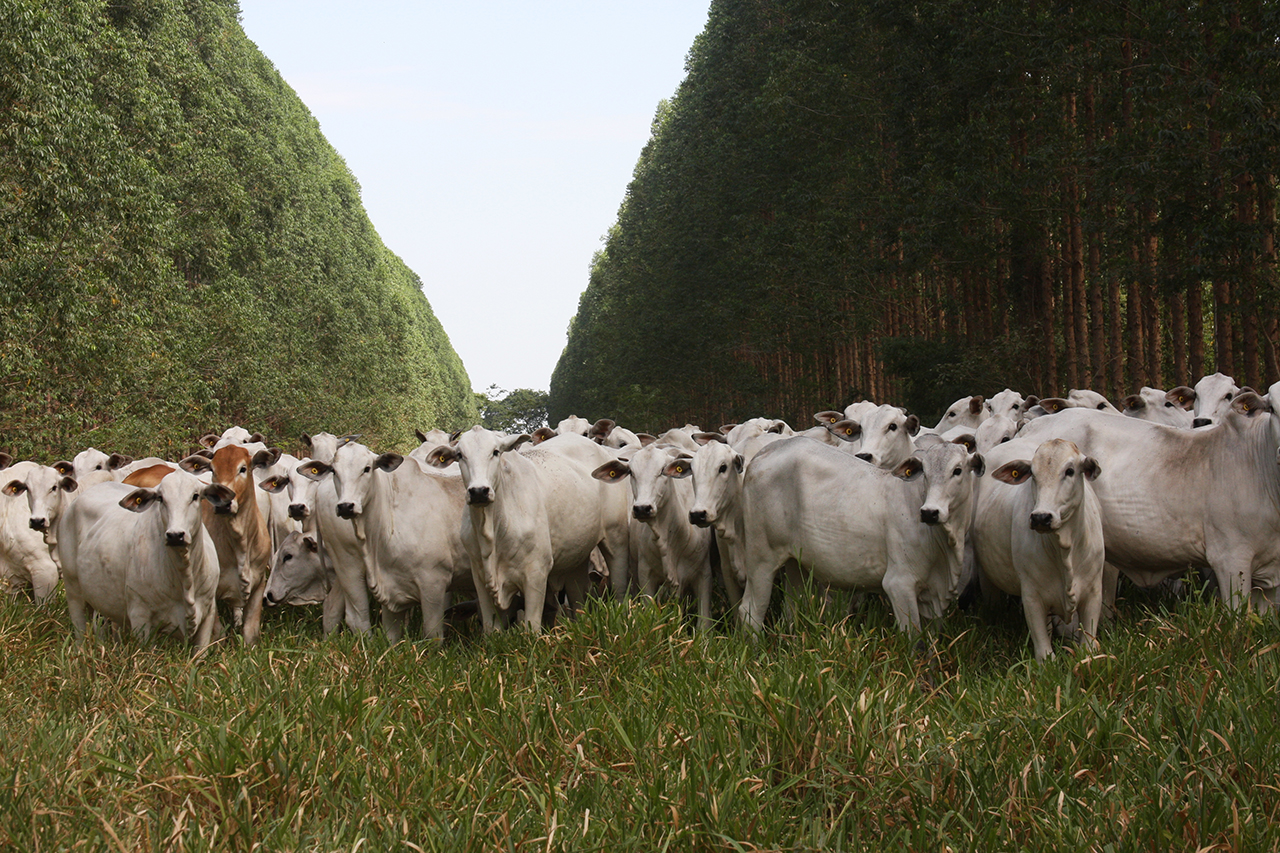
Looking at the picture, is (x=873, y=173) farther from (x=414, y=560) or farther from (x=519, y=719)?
(x=519, y=719)

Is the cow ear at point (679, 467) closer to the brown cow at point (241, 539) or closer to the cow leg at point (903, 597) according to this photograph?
the cow leg at point (903, 597)

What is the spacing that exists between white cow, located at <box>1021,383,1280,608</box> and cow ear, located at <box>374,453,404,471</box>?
5594 mm

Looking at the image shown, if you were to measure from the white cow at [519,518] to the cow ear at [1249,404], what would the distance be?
5.28 m

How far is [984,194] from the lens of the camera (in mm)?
22109

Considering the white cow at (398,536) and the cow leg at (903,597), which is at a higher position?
the white cow at (398,536)

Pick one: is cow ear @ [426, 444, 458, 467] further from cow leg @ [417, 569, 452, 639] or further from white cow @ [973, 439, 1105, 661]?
white cow @ [973, 439, 1105, 661]

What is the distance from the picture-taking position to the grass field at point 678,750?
15.7 feet

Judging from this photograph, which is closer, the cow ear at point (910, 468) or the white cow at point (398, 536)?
the cow ear at point (910, 468)

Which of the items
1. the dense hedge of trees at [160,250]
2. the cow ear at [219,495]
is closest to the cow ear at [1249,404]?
the cow ear at [219,495]

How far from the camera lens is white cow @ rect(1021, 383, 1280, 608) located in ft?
25.4

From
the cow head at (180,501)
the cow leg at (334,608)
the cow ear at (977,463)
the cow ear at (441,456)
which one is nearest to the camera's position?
the cow ear at (977,463)

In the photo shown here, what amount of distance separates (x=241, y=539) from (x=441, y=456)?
1.79 metres

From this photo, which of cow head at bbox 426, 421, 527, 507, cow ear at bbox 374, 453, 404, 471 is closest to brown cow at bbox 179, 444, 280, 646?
cow ear at bbox 374, 453, 404, 471

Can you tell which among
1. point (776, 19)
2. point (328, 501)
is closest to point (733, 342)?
point (776, 19)
